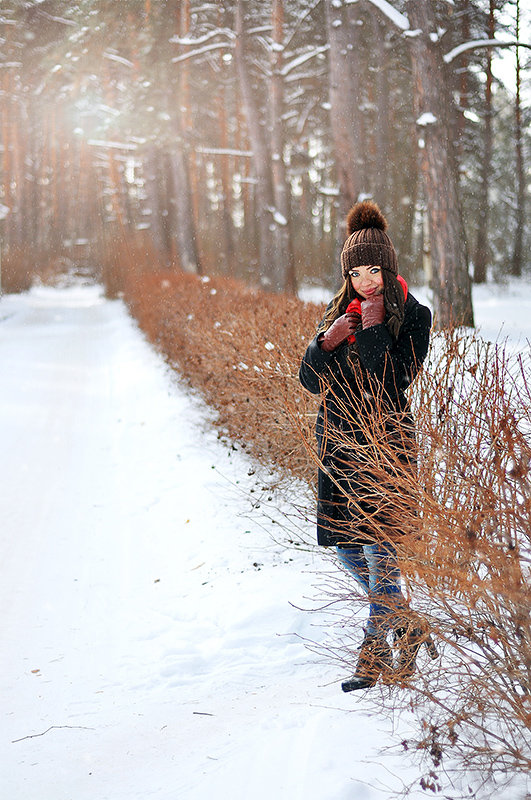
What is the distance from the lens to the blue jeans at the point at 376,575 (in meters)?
2.35

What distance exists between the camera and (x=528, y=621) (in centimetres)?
175

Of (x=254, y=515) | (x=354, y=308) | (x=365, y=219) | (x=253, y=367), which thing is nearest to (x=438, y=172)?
(x=253, y=367)

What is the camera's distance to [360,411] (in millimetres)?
2527

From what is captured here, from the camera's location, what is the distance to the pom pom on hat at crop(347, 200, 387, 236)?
8.66 feet

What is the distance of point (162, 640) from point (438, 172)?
268 inches

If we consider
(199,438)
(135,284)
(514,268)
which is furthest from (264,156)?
(514,268)

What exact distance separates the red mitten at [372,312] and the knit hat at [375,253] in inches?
1.1

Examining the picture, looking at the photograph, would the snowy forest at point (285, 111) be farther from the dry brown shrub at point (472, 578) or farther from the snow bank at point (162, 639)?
the dry brown shrub at point (472, 578)

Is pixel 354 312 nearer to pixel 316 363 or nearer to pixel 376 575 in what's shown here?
pixel 316 363

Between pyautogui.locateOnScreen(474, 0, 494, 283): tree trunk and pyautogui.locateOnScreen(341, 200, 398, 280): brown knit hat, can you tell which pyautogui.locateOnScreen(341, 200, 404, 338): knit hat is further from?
pyautogui.locateOnScreen(474, 0, 494, 283): tree trunk

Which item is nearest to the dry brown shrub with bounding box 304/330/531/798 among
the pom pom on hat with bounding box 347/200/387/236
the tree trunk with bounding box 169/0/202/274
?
the pom pom on hat with bounding box 347/200/387/236

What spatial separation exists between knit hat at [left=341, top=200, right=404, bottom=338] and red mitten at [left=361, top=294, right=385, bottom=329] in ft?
0.09

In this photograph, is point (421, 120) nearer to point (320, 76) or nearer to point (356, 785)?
point (356, 785)

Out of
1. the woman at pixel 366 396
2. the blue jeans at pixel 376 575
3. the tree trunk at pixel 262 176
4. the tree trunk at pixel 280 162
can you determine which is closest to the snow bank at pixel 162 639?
the blue jeans at pixel 376 575
